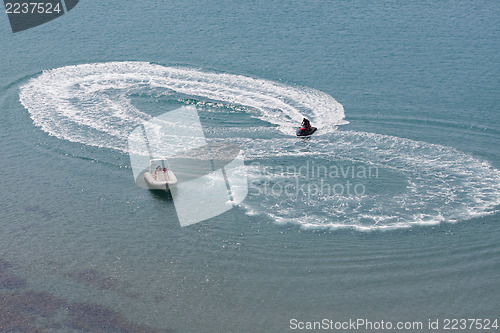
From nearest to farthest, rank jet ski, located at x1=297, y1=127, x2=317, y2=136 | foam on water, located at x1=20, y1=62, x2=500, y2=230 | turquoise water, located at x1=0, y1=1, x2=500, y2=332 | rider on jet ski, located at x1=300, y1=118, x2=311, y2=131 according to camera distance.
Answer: turquoise water, located at x1=0, y1=1, x2=500, y2=332, foam on water, located at x1=20, y1=62, x2=500, y2=230, rider on jet ski, located at x1=300, y1=118, x2=311, y2=131, jet ski, located at x1=297, y1=127, x2=317, y2=136

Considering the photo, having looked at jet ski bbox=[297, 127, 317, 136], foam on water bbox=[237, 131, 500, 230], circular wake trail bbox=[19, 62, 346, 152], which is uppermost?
circular wake trail bbox=[19, 62, 346, 152]

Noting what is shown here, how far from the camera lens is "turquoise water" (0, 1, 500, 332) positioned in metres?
33.0

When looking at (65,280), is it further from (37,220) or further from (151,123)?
(151,123)

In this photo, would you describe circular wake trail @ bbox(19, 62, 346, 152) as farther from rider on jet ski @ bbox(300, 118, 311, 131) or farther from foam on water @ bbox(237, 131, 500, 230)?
foam on water @ bbox(237, 131, 500, 230)

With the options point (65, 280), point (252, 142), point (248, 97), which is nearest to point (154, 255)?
point (65, 280)

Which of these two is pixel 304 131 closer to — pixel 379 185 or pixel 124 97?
pixel 379 185

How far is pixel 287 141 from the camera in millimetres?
47031

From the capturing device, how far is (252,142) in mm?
47062

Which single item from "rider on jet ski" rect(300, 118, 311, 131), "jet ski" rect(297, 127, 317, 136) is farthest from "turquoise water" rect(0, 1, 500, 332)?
"rider on jet ski" rect(300, 118, 311, 131)

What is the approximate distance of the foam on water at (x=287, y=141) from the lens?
127 feet

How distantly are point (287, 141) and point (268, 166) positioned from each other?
4091 millimetres

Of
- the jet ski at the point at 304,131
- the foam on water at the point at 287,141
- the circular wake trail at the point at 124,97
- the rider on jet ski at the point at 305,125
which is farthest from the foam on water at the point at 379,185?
the circular wake trail at the point at 124,97

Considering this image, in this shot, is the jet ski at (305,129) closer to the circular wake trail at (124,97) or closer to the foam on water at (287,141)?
the foam on water at (287,141)

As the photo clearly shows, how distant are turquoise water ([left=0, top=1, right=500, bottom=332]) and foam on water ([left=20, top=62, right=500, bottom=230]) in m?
0.17
